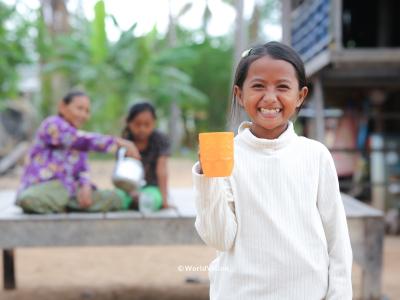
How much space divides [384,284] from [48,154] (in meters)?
2.69

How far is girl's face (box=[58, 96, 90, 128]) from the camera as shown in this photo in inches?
144

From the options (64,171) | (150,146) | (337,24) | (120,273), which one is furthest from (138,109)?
(337,24)

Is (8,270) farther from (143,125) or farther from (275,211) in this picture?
(275,211)

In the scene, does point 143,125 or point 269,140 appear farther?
point 143,125

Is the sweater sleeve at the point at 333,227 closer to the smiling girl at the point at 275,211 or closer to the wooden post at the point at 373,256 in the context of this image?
the smiling girl at the point at 275,211

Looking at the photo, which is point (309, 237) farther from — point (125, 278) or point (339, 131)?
point (339, 131)

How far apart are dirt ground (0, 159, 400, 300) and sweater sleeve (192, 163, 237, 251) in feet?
7.19

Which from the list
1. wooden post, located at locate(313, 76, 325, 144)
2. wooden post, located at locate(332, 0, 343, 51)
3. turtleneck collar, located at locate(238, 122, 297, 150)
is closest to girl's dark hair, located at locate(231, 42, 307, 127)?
turtleneck collar, located at locate(238, 122, 297, 150)

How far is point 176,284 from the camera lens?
4.68m

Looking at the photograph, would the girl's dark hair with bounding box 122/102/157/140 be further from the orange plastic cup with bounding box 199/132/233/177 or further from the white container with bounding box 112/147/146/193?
the orange plastic cup with bounding box 199/132/233/177

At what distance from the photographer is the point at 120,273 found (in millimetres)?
5098

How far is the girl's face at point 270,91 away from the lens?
1496 millimetres

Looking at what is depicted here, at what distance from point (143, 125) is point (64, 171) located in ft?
1.82

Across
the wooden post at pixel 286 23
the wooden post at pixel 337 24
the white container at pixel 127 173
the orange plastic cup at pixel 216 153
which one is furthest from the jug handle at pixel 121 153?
the wooden post at pixel 286 23
